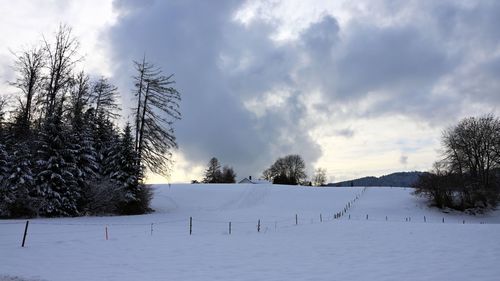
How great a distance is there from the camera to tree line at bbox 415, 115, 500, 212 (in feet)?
174

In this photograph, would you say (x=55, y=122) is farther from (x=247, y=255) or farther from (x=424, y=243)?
(x=424, y=243)

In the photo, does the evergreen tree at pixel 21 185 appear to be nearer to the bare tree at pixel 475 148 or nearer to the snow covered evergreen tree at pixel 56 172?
the snow covered evergreen tree at pixel 56 172

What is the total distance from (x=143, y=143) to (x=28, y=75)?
40.1 ft

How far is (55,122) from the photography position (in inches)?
1391

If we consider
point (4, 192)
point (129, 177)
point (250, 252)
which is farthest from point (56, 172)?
point (250, 252)

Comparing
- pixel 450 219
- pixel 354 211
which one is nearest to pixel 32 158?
pixel 354 211

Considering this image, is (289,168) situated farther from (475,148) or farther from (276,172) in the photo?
(475,148)

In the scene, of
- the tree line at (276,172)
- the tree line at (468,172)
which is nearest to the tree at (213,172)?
the tree line at (276,172)

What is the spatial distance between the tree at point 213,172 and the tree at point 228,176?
131cm

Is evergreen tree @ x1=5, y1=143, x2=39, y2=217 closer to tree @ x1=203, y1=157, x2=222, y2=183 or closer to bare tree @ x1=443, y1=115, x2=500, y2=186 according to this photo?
bare tree @ x1=443, y1=115, x2=500, y2=186

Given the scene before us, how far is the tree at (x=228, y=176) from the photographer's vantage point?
10911 centimetres

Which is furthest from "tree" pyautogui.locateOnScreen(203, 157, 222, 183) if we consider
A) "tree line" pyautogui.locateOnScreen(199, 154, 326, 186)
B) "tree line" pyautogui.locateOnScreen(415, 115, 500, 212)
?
"tree line" pyautogui.locateOnScreen(415, 115, 500, 212)

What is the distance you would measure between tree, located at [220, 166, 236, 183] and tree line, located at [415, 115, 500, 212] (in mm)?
58480

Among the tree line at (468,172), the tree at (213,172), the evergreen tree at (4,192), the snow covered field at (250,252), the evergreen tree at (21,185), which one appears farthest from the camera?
the tree at (213,172)
